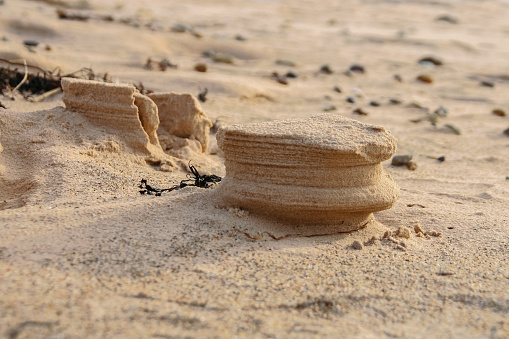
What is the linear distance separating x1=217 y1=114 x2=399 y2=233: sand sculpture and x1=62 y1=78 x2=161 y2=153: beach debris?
111cm

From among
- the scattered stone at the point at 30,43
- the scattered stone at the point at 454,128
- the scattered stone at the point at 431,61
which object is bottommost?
the scattered stone at the point at 454,128

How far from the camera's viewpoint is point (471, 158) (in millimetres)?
5730

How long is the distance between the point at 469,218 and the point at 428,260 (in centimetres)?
88

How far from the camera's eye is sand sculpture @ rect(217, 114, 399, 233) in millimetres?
2914

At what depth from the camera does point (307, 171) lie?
2.94 metres

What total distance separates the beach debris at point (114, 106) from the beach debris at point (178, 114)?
0.42 metres

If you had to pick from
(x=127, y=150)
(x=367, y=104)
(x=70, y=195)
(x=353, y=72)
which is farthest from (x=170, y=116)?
(x=353, y=72)

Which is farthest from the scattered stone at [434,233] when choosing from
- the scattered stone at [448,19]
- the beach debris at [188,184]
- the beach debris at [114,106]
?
the scattered stone at [448,19]

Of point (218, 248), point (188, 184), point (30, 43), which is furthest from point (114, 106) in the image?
point (30, 43)

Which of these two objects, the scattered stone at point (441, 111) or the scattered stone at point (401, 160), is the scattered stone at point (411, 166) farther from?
the scattered stone at point (441, 111)

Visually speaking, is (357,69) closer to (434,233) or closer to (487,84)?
(487,84)

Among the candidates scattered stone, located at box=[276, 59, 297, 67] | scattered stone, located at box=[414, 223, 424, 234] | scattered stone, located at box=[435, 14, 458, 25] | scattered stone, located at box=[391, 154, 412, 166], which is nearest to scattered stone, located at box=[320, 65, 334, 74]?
scattered stone, located at box=[276, 59, 297, 67]

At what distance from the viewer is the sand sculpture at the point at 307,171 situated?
2.91 metres

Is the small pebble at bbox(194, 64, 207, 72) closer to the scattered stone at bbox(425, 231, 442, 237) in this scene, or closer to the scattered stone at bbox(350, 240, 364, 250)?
the scattered stone at bbox(425, 231, 442, 237)
